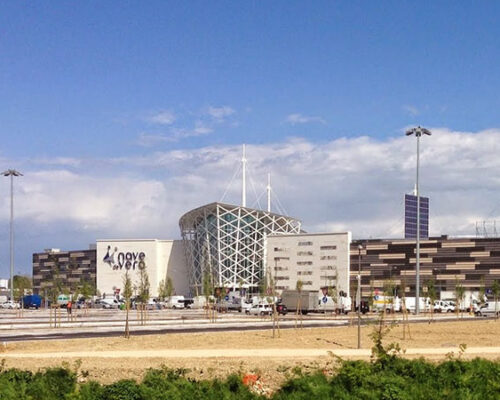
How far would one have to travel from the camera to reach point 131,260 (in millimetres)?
166125

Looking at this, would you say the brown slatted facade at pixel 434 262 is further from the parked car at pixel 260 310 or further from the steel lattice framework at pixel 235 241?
the parked car at pixel 260 310

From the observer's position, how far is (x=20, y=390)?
23828 mm

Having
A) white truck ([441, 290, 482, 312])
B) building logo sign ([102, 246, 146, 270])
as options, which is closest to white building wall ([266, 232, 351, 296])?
white truck ([441, 290, 482, 312])

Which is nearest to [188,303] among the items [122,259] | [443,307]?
[122,259]

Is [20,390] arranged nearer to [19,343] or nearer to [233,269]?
[19,343]

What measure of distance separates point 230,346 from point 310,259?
104 meters

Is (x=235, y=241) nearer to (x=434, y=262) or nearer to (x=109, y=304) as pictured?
(x=434, y=262)

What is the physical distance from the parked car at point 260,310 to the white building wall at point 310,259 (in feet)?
143

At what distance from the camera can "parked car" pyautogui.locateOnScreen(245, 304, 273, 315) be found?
282 feet

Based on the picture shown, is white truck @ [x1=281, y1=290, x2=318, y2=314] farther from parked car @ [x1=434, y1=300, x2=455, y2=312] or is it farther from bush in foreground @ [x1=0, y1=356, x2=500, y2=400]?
bush in foreground @ [x1=0, y1=356, x2=500, y2=400]

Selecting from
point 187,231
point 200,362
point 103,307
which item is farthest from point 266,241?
point 200,362

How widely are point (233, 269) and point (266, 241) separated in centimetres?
974

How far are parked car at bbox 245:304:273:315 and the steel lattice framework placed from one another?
64.4m

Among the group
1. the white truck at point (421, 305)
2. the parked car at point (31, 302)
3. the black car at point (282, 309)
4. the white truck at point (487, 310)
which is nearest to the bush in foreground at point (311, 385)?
the black car at point (282, 309)
